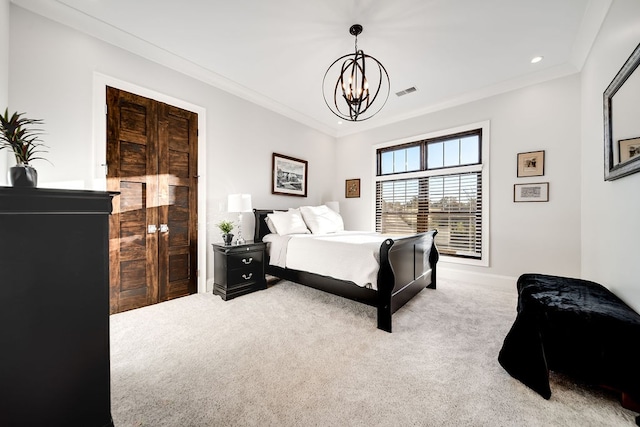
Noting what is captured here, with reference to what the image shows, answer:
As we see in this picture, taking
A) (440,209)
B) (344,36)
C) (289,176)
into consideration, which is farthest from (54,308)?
(440,209)

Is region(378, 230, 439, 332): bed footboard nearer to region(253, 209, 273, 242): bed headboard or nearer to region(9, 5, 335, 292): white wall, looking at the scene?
region(253, 209, 273, 242): bed headboard

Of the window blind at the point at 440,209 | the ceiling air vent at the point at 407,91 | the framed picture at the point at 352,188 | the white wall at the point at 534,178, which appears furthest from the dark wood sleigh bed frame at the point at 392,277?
the ceiling air vent at the point at 407,91

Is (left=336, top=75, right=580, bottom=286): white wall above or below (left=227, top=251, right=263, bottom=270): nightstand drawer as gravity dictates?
above

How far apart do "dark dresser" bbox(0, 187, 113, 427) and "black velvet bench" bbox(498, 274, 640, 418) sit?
228 centimetres

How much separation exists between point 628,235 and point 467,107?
2848mm

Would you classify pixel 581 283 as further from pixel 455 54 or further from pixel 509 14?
pixel 455 54

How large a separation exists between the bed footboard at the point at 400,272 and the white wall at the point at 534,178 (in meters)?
1.28

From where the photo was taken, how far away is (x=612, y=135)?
2053 mm

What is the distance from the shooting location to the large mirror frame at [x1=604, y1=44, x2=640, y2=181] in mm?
1646

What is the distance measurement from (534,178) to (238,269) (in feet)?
13.9

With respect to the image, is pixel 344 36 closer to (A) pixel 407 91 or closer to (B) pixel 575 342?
(A) pixel 407 91

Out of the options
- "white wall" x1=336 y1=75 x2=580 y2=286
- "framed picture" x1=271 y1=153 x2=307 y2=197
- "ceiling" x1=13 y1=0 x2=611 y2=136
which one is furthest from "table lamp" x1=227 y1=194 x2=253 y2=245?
"white wall" x1=336 y1=75 x2=580 y2=286

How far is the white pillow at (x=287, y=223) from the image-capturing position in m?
3.55

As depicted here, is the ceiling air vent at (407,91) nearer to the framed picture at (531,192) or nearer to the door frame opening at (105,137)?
the framed picture at (531,192)
